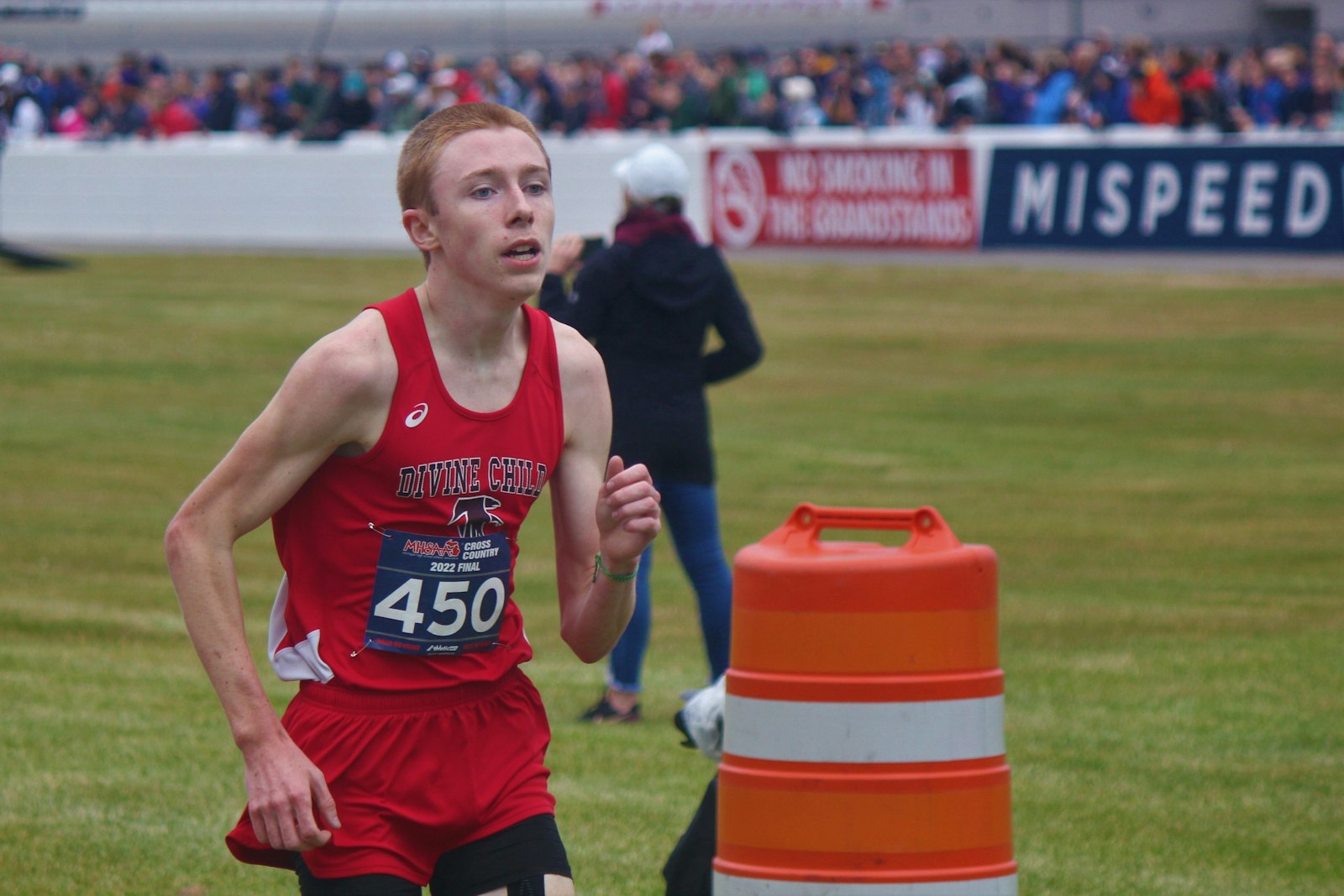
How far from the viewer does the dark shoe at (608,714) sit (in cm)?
797

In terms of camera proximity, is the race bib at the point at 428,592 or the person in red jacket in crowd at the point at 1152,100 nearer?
the race bib at the point at 428,592

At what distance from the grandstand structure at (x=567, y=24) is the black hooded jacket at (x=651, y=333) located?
36031mm

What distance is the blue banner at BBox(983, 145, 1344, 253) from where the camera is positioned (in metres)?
23.7

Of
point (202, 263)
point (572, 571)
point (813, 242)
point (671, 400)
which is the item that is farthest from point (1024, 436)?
point (202, 263)

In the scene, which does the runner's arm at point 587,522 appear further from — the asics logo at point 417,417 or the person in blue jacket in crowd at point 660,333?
the person in blue jacket in crowd at point 660,333

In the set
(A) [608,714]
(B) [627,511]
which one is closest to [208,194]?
(A) [608,714]

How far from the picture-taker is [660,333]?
758cm

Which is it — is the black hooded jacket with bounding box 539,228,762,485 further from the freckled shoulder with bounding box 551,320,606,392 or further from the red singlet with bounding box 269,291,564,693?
the red singlet with bounding box 269,291,564,693

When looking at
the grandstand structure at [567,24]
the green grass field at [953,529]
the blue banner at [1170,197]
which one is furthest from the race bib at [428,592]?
the grandstand structure at [567,24]

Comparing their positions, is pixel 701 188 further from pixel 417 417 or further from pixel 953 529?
pixel 417 417

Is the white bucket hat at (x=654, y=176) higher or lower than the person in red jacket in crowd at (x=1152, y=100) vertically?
higher

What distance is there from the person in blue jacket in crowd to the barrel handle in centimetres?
383

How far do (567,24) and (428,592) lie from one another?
47.2 m

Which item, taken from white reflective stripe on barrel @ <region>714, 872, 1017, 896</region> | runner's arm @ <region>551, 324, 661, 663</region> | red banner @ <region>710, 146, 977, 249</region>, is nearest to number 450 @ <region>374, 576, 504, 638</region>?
runner's arm @ <region>551, 324, 661, 663</region>
